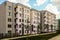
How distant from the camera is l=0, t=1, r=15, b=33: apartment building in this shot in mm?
29391

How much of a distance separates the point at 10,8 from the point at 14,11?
151 cm

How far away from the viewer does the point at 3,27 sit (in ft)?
99.1

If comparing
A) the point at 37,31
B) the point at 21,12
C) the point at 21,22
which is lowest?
the point at 37,31

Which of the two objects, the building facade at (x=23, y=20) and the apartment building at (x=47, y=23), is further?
the apartment building at (x=47, y=23)

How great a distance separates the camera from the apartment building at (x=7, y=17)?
29391mm

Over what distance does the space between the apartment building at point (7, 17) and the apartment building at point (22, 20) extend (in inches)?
64.3

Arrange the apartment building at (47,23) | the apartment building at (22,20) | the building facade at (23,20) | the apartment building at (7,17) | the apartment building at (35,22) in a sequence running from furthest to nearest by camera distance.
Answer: the apartment building at (35,22), the apartment building at (47,23), the apartment building at (22,20), the building facade at (23,20), the apartment building at (7,17)

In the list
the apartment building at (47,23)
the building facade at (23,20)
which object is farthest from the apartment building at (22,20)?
the apartment building at (47,23)

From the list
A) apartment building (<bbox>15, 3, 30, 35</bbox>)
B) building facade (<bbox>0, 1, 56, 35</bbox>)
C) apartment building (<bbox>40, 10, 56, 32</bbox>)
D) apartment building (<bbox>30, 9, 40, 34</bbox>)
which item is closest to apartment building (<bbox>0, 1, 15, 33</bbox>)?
building facade (<bbox>0, 1, 56, 35</bbox>)

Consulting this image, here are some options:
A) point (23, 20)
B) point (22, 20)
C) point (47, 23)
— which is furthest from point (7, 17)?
point (47, 23)

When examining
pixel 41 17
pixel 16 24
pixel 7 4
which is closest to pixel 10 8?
pixel 7 4

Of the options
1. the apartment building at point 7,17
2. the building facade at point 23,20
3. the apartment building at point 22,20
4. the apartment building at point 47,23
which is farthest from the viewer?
the apartment building at point 47,23

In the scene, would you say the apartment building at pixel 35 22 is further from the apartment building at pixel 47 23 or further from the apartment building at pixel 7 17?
the apartment building at pixel 7 17

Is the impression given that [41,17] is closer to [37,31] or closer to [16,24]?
[37,31]
